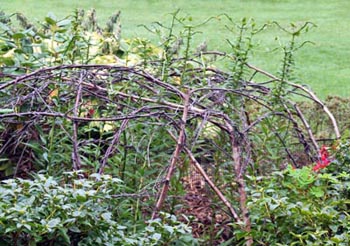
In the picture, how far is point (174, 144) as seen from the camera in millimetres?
2928

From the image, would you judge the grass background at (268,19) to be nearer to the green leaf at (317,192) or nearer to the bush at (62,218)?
the green leaf at (317,192)

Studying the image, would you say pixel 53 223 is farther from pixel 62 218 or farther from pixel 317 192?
pixel 317 192

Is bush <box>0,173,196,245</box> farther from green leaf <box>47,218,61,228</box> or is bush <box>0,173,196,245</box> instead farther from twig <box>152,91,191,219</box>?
twig <box>152,91,191,219</box>

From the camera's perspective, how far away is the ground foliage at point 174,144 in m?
2.49

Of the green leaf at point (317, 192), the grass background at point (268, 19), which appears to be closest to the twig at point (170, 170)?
the green leaf at point (317, 192)

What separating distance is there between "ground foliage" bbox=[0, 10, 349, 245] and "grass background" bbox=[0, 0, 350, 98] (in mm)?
3893

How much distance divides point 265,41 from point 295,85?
242 inches

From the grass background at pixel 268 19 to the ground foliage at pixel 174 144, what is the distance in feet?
12.8

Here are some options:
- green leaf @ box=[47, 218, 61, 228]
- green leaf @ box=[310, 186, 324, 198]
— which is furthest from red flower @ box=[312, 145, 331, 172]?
green leaf @ box=[47, 218, 61, 228]

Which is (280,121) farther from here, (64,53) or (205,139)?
(64,53)

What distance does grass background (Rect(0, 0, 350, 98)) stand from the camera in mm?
7844

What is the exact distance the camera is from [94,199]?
2258 millimetres

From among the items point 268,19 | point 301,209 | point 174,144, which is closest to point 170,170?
point 174,144

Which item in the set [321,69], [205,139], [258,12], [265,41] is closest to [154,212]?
[205,139]
